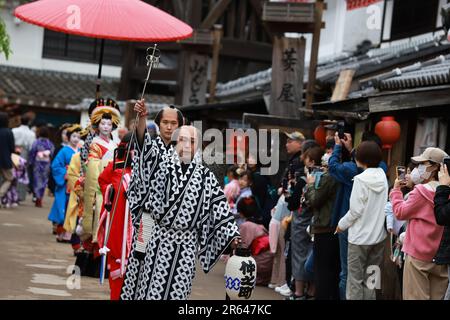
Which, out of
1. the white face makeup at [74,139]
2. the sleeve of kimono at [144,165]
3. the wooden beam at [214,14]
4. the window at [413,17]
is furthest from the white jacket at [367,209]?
the wooden beam at [214,14]

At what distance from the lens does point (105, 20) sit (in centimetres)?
974

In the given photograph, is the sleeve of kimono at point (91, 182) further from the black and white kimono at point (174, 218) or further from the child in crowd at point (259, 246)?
the black and white kimono at point (174, 218)

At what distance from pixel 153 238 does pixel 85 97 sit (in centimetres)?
3107

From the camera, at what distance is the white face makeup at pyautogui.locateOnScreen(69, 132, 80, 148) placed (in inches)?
712

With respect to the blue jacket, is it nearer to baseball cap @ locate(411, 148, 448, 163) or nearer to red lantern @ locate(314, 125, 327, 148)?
baseball cap @ locate(411, 148, 448, 163)

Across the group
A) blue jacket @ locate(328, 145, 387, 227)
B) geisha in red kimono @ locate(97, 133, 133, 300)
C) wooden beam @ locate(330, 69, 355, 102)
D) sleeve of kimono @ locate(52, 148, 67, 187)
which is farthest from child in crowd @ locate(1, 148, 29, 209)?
blue jacket @ locate(328, 145, 387, 227)

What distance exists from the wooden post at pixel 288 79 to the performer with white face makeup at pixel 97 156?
4.04 metres

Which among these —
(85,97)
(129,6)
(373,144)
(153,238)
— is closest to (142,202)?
(153,238)

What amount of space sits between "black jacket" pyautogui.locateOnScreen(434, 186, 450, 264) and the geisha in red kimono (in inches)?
128

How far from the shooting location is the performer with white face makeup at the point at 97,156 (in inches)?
517

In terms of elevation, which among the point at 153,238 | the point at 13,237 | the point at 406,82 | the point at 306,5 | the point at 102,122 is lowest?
the point at 13,237
